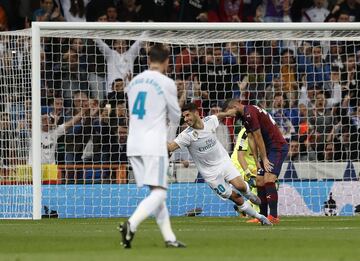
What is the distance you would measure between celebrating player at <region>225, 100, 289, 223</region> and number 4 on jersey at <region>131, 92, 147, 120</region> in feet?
22.1

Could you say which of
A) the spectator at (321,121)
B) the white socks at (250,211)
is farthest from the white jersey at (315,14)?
the white socks at (250,211)

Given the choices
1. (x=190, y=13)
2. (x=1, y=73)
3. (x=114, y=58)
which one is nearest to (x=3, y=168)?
(x=1, y=73)

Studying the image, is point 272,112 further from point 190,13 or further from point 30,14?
point 30,14

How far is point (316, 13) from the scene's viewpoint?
A: 27984mm

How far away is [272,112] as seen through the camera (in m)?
24.5

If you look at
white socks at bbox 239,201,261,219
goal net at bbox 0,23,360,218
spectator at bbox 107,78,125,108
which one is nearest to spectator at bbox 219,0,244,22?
goal net at bbox 0,23,360,218

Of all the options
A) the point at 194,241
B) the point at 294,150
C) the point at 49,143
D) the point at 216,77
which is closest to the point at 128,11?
the point at 216,77

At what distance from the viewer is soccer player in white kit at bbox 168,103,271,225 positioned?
763 inches

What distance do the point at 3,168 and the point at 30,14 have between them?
5.10 metres

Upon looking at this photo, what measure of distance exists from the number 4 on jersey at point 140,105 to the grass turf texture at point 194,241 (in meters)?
1.46

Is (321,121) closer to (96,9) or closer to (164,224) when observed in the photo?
(96,9)

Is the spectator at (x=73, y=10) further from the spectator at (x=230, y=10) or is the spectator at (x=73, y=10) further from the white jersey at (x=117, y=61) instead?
the spectator at (x=230, y=10)

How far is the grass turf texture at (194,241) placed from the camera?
37.3ft

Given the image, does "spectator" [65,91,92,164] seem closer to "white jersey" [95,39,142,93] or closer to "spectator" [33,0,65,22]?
"white jersey" [95,39,142,93]
